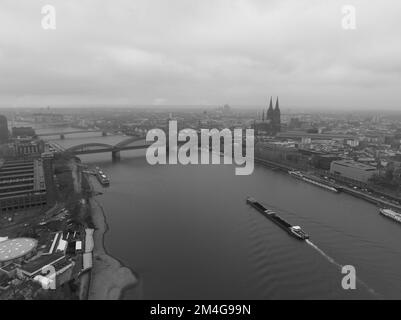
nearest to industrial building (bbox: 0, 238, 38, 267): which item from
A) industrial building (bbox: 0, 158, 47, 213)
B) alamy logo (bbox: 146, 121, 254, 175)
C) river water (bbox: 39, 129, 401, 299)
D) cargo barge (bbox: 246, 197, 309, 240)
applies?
river water (bbox: 39, 129, 401, 299)

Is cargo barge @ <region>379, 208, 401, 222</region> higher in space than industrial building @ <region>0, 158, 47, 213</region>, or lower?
lower

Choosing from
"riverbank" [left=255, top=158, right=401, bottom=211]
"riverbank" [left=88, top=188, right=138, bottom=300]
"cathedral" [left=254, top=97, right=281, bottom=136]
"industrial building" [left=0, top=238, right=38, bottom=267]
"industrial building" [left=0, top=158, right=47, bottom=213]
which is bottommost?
"riverbank" [left=88, top=188, right=138, bottom=300]

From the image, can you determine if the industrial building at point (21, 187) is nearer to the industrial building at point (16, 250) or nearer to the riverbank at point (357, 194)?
the industrial building at point (16, 250)

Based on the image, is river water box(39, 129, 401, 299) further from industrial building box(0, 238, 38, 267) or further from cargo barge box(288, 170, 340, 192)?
industrial building box(0, 238, 38, 267)

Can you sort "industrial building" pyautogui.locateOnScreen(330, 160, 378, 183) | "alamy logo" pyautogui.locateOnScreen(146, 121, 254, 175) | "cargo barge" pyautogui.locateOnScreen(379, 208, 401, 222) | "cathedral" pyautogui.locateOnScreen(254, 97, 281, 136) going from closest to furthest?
"cargo barge" pyautogui.locateOnScreen(379, 208, 401, 222)
"industrial building" pyautogui.locateOnScreen(330, 160, 378, 183)
"alamy logo" pyautogui.locateOnScreen(146, 121, 254, 175)
"cathedral" pyautogui.locateOnScreen(254, 97, 281, 136)

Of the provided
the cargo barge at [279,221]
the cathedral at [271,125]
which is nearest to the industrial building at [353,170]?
the cargo barge at [279,221]

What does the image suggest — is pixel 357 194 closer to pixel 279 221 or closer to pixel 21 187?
pixel 279 221
